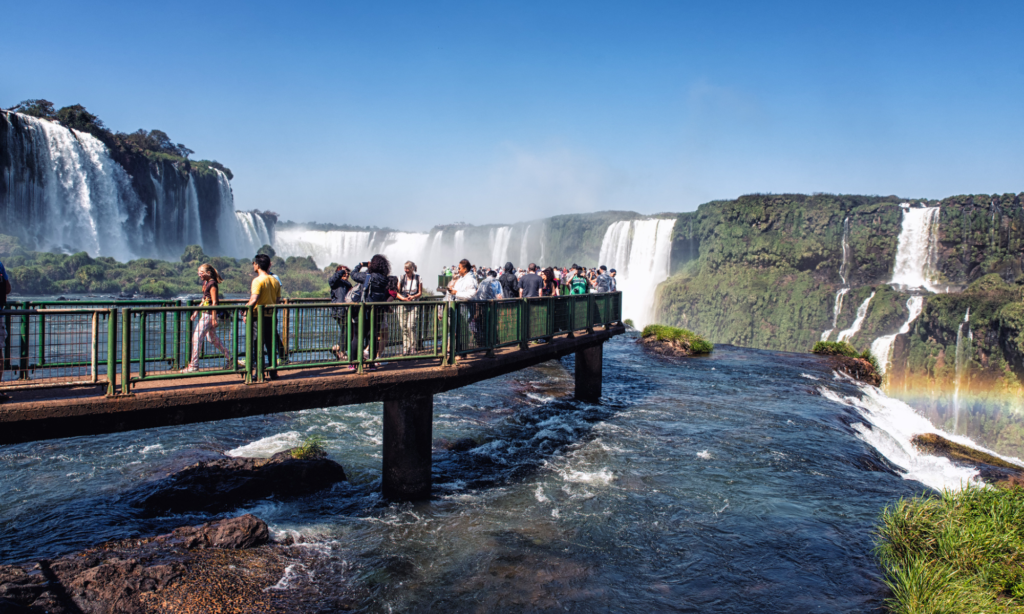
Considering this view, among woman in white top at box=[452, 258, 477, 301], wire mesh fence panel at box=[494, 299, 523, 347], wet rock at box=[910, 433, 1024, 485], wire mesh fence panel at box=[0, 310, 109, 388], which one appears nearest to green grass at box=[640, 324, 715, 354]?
wet rock at box=[910, 433, 1024, 485]

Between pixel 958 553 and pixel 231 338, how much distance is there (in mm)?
9056

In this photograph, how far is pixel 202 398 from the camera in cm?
675

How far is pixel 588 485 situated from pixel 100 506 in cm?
709

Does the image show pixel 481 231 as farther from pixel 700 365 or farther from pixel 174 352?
pixel 174 352

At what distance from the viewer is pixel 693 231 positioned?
70.5 metres

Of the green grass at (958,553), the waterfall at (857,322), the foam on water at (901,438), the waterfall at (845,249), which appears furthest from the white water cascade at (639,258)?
the green grass at (958,553)

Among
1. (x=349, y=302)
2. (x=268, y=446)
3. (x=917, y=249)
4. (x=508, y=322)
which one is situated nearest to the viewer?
(x=349, y=302)

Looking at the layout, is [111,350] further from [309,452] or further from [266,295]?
[309,452]

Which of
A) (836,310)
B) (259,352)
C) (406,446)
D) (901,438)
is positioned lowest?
(901,438)

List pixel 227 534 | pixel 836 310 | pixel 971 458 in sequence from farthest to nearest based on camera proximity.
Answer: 1. pixel 836 310
2. pixel 971 458
3. pixel 227 534

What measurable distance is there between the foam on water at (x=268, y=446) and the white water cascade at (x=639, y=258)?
5510cm

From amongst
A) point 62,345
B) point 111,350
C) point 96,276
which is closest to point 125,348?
point 111,350

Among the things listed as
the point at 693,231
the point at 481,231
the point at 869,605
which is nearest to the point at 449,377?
the point at 869,605

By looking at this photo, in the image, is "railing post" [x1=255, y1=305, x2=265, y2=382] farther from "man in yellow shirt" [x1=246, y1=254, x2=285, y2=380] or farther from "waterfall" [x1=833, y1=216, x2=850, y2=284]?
"waterfall" [x1=833, y1=216, x2=850, y2=284]
